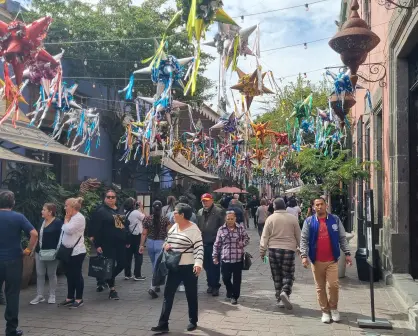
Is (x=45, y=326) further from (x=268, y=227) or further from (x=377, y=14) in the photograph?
(x=377, y=14)

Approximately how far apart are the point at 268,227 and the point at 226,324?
5.68 ft

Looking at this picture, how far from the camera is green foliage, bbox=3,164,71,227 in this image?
9.81 metres

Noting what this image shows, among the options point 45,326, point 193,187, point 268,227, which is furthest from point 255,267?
point 193,187

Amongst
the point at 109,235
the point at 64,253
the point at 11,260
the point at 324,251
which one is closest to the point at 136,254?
the point at 109,235

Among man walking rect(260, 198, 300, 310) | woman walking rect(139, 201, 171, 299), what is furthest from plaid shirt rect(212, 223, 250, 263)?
woman walking rect(139, 201, 171, 299)

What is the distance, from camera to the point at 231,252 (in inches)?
286

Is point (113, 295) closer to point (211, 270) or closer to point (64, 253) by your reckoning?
point (64, 253)

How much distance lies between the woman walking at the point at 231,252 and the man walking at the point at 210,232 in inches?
19.9

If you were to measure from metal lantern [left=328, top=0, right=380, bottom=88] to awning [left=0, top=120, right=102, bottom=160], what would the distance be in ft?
22.9

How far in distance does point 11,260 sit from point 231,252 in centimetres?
328

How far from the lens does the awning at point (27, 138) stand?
33.6 feet

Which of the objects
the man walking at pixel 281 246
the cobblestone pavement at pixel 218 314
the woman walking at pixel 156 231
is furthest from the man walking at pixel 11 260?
the man walking at pixel 281 246

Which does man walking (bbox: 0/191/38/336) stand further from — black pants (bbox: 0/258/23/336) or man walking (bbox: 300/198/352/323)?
man walking (bbox: 300/198/352/323)

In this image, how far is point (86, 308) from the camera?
22.7ft
